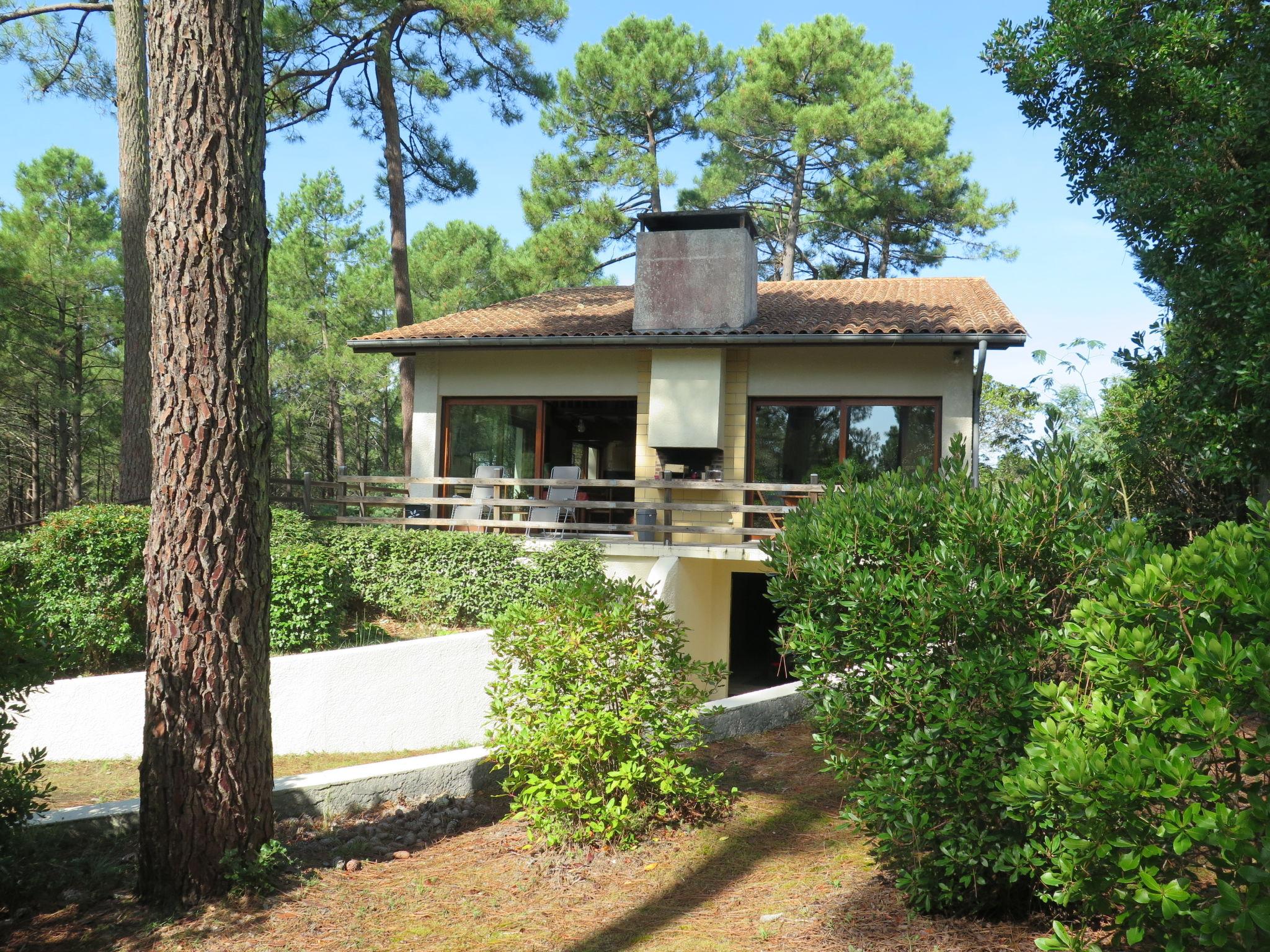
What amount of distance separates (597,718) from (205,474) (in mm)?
2353

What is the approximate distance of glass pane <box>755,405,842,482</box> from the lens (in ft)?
44.9

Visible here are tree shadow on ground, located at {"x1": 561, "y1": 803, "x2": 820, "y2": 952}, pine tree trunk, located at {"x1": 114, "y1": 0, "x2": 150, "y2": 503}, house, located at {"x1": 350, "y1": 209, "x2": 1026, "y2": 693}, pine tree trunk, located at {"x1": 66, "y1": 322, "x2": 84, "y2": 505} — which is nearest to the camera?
tree shadow on ground, located at {"x1": 561, "y1": 803, "x2": 820, "y2": 952}

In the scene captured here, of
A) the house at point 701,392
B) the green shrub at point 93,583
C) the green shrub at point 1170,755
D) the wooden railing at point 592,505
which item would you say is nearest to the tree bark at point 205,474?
the green shrub at point 1170,755

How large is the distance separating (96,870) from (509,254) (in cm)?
2361

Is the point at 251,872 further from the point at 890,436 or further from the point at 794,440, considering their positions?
the point at 890,436

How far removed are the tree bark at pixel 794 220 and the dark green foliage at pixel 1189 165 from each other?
1629 cm

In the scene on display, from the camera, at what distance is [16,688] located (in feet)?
14.3

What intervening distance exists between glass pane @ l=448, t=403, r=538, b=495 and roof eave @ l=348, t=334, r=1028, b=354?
1.23 m

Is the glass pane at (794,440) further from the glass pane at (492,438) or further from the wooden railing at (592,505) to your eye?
the glass pane at (492,438)

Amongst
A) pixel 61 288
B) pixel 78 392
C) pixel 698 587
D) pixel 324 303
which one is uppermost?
pixel 324 303

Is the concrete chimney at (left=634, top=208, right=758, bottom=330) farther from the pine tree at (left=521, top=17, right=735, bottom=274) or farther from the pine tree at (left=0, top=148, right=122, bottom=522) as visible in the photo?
the pine tree at (left=0, top=148, right=122, bottom=522)

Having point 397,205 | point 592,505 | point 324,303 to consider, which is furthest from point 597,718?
point 324,303

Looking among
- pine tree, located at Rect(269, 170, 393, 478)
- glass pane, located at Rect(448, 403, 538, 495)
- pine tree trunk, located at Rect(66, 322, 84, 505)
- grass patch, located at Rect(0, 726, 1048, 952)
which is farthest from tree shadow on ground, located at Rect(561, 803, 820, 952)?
pine tree, located at Rect(269, 170, 393, 478)

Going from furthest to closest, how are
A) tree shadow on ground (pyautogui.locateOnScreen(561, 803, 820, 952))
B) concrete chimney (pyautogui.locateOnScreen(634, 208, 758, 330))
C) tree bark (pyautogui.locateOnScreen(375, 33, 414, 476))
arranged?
1. tree bark (pyautogui.locateOnScreen(375, 33, 414, 476))
2. concrete chimney (pyautogui.locateOnScreen(634, 208, 758, 330))
3. tree shadow on ground (pyautogui.locateOnScreen(561, 803, 820, 952))
